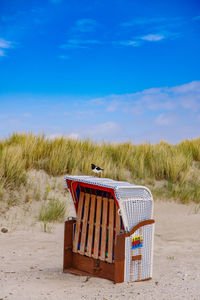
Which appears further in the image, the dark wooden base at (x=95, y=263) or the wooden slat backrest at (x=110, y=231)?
the wooden slat backrest at (x=110, y=231)

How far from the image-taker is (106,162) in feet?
35.8

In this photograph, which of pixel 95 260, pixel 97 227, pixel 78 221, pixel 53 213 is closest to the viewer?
pixel 97 227

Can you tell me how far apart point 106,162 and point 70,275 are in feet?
19.5

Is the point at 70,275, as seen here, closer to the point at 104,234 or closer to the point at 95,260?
the point at 95,260

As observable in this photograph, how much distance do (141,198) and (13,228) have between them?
440 centimetres

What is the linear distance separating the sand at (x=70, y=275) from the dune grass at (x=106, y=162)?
126cm

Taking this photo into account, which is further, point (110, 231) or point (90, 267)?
point (90, 267)

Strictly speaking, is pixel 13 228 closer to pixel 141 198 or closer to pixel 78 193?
pixel 78 193

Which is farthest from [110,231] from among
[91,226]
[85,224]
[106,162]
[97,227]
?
[106,162]

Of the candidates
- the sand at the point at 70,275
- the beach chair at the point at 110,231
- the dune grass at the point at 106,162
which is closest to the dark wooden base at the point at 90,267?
the beach chair at the point at 110,231

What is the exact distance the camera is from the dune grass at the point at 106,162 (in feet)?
32.2

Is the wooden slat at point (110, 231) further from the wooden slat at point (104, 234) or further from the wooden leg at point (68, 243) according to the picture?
the wooden leg at point (68, 243)

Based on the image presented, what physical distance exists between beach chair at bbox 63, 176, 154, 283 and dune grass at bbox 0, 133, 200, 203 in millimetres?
4444

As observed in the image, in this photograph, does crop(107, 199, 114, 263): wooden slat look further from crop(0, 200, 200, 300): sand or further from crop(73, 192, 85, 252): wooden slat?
crop(73, 192, 85, 252): wooden slat
